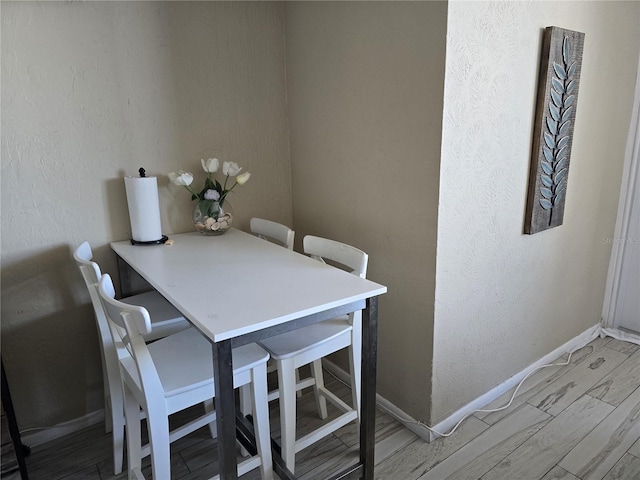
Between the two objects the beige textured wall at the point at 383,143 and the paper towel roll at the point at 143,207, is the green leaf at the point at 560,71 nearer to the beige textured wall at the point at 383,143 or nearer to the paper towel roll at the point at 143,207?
the beige textured wall at the point at 383,143

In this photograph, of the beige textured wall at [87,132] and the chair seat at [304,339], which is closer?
the chair seat at [304,339]

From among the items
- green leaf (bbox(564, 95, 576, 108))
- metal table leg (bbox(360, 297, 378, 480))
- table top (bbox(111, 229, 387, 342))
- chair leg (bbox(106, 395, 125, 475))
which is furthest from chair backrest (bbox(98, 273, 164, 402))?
green leaf (bbox(564, 95, 576, 108))

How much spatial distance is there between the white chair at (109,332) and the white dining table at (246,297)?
169mm

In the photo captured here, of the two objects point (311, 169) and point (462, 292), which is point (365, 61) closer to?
point (311, 169)

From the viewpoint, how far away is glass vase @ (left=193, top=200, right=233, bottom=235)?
79.7 inches

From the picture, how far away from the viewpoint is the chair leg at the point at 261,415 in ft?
4.69

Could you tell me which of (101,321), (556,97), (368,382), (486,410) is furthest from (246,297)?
(556,97)

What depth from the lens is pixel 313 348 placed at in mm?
1540

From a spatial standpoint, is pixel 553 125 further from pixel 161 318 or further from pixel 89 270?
pixel 89 270

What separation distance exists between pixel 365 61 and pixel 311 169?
2.04 feet

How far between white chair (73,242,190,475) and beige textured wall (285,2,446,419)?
885mm


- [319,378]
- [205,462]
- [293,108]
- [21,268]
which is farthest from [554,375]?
[21,268]

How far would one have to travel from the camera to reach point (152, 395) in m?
1.26

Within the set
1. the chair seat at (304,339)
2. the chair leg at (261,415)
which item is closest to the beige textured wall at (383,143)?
the chair seat at (304,339)
